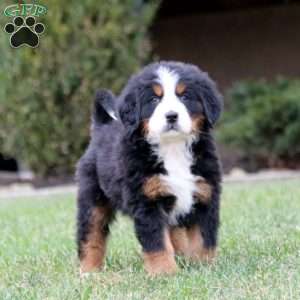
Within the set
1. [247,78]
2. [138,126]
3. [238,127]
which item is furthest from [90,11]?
[138,126]

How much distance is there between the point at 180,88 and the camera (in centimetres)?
529

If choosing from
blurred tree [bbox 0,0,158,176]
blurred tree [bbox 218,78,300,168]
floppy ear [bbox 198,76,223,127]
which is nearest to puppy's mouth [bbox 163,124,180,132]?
floppy ear [bbox 198,76,223,127]

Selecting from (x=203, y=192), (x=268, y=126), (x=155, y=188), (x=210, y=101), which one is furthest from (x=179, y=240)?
(x=268, y=126)

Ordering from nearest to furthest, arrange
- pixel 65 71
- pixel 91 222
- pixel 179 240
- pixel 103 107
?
pixel 179 240
pixel 91 222
pixel 103 107
pixel 65 71

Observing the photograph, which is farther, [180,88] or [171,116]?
[180,88]

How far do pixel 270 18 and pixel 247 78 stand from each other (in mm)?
1233

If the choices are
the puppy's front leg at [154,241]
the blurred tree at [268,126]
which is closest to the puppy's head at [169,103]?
the puppy's front leg at [154,241]

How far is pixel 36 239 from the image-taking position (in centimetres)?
761

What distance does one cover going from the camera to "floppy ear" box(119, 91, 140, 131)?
5338mm

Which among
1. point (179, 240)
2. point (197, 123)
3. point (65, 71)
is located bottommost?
point (65, 71)

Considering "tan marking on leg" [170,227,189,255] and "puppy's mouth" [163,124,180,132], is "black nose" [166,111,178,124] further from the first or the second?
"tan marking on leg" [170,227,189,255]

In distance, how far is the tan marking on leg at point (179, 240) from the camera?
5.67 m

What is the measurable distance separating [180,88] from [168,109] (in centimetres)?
20

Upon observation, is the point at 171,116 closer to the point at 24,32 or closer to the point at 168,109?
the point at 168,109
